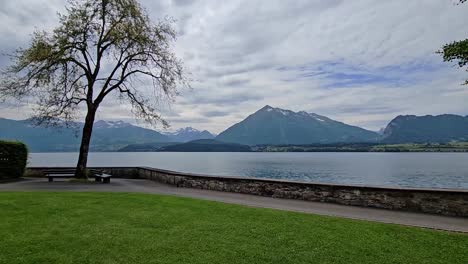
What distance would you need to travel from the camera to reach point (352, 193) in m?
10.9

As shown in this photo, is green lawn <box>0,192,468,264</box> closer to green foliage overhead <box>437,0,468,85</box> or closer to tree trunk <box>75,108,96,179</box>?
green foliage overhead <box>437,0,468,85</box>

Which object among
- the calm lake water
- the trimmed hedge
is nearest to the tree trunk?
the trimmed hedge

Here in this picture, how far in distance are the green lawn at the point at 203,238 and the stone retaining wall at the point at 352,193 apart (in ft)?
7.79

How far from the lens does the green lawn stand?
5867mm

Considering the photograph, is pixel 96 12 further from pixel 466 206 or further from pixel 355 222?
pixel 466 206

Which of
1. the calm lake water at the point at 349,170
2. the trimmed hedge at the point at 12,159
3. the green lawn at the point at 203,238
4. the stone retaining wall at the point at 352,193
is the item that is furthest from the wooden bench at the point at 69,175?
the calm lake water at the point at 349,170

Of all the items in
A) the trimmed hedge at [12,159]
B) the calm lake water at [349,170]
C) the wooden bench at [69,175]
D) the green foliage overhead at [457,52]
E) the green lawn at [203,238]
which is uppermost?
the green foliage overhead at [457,52]

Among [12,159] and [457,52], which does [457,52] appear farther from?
[12,159]

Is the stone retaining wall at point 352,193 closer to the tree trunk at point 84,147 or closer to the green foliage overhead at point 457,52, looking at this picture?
the green foliage overhead at point 457,52

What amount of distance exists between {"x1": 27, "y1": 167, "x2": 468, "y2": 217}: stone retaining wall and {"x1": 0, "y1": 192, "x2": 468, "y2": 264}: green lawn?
2.37 meters

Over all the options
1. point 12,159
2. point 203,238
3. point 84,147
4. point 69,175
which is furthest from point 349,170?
point 203,238

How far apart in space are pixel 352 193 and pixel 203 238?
6.14 m

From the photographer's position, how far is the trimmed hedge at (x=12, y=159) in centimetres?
1853

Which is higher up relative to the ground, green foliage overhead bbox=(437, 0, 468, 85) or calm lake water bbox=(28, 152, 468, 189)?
green foliage overhead bbox=(437, 0, 468, 85)
